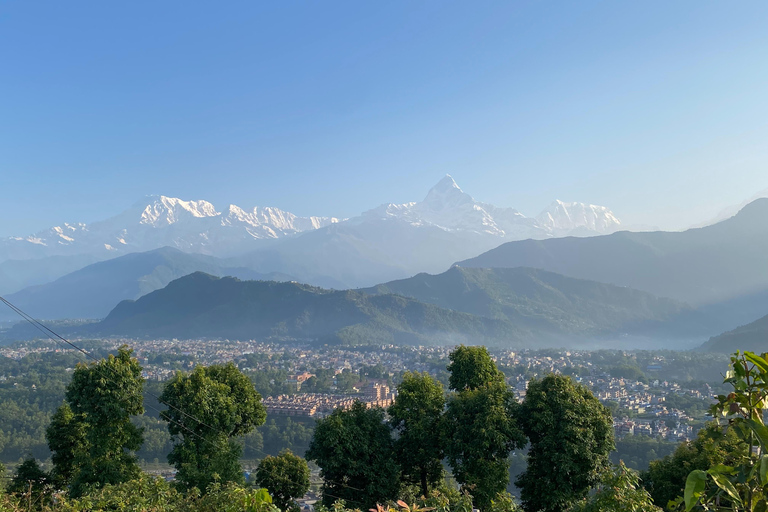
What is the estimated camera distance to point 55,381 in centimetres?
5419

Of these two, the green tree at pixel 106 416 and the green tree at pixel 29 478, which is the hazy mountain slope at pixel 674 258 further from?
the green tree at pixel 29 478

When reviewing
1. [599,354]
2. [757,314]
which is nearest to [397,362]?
[599,354]

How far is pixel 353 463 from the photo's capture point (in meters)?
13.2

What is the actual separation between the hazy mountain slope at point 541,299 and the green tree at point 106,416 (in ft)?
393

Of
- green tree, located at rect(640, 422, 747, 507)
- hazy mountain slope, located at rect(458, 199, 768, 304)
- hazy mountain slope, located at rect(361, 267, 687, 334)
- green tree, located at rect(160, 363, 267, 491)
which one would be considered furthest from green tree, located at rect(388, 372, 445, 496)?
hazy mountain slope, located at rect(458, 199, 768, 304)

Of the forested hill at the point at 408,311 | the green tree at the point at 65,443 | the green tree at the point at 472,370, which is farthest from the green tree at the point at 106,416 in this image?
the forested hill at the point at 408,311

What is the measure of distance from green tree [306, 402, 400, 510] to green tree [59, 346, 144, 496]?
4.99 m

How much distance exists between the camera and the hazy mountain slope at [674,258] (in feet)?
455

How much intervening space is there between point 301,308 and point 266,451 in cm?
9803

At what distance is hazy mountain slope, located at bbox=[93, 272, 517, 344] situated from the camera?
11600 centimetres

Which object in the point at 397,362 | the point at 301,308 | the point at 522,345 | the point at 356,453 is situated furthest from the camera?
the point at 301,308

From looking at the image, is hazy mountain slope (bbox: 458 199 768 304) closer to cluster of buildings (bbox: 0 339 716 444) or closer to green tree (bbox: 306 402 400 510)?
cluster of buildings (bbox: 0 339 716 444)

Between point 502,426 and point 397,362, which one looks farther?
point 397,362

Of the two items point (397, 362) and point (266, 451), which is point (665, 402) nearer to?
point (266, 451)
